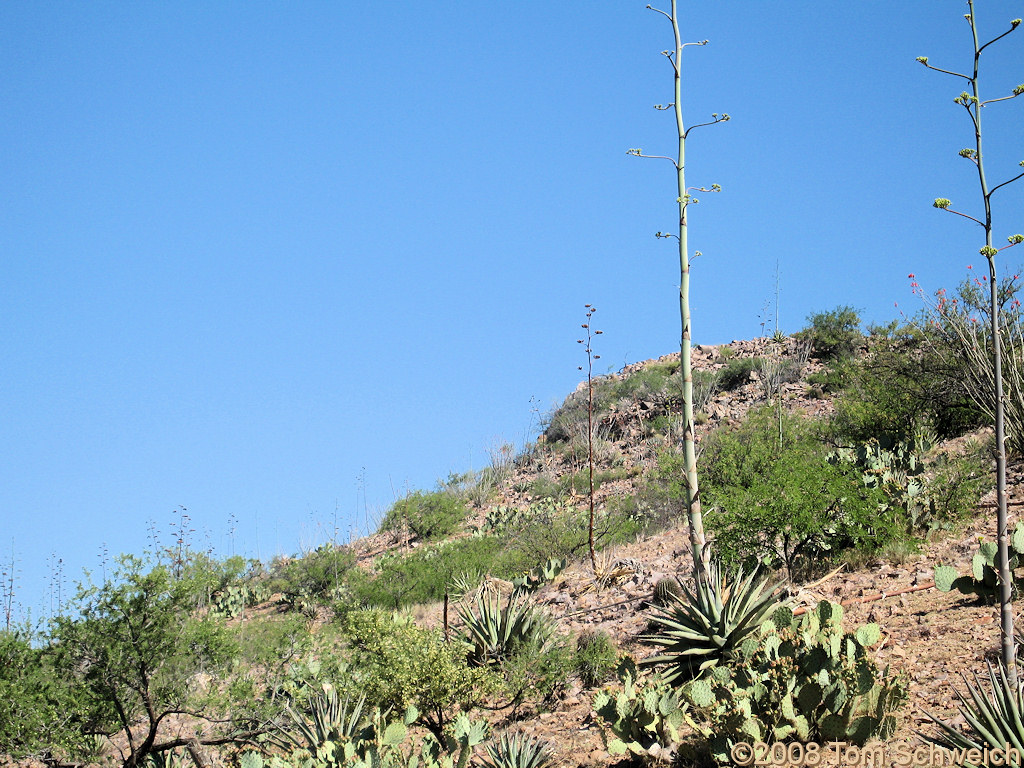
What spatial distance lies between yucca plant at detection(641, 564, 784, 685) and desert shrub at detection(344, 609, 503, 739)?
6.81ft

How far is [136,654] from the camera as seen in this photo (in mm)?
10953

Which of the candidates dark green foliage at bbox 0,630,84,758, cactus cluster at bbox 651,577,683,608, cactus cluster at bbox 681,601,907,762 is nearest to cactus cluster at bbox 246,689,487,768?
cactus cluster at bbox 681,601,907,762

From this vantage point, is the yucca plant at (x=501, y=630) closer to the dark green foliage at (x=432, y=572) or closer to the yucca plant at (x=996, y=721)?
the dark green foliage at (x=432, y=572)

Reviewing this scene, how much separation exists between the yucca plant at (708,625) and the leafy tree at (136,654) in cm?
589

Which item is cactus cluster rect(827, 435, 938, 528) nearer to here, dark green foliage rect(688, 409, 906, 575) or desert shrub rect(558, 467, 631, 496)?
dark green foliage rect(688, 409, 906, 575)

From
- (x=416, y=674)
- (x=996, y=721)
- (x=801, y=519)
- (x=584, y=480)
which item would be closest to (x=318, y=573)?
(x=584, y=480)

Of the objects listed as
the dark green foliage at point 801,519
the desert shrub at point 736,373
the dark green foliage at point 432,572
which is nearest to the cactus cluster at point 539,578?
the dark green foliage at point 432,572

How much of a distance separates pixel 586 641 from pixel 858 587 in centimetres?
312

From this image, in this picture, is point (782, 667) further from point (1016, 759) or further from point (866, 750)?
point (1016, 759)

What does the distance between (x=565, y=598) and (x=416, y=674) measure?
4.83m

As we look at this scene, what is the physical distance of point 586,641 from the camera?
10.8 m

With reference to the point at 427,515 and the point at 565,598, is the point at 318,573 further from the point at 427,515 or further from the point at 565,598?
the point at 565,598

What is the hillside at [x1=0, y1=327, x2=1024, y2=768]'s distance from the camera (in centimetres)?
868

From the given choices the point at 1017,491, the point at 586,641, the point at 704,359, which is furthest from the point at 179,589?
the point at 704,359
